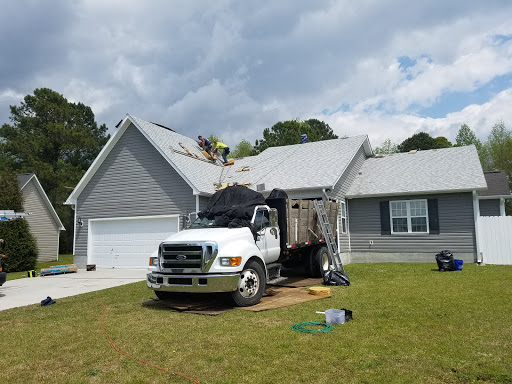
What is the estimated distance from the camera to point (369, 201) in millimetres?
17531

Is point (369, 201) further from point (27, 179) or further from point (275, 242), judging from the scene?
point (27, 179)

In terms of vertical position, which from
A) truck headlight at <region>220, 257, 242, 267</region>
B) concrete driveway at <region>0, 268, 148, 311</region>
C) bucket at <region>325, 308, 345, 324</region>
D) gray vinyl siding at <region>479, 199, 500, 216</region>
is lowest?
concrete driveway at <region>0, 268, 148, 311</region>

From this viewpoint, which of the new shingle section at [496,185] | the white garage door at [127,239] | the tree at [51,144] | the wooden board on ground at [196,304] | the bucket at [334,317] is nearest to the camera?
the bucket at [334,317]

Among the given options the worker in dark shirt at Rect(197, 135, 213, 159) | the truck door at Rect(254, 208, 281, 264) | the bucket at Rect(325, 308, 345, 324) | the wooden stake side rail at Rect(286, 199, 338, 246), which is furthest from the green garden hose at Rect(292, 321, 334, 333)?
the worker in dark shirt at Rect(197, 135, 213, 159)

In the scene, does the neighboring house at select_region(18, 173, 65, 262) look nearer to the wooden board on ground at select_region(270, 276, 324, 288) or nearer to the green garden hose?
the wooden board on ground at select_region(270, 276, 324, 288)

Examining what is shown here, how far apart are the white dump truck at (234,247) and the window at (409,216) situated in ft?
23.4

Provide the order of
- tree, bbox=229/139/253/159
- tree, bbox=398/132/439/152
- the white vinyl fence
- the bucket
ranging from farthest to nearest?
1. tree, bbox=229/139/253/159
2. tree, bbox=398/132/439/152
3. the white vinyl fence
4. the bucket

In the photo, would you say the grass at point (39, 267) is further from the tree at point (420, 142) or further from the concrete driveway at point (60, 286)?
the tree at point (420, 142)

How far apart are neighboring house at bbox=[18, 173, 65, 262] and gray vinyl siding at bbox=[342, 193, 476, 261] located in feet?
69.9

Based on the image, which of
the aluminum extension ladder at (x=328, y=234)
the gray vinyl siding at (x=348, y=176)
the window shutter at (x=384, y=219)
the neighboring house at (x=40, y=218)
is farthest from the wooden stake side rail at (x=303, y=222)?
the neighboring house at (x=40, y=218)

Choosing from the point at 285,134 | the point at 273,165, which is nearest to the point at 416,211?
the point at 273,165

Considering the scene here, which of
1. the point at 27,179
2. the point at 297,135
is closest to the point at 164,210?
the point at 27,179

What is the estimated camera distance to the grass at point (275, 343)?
4285 mm

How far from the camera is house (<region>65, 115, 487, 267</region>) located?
1606cm
